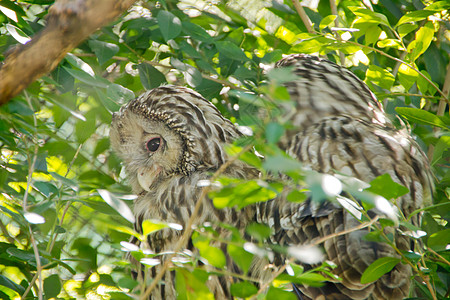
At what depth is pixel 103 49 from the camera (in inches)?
74.9


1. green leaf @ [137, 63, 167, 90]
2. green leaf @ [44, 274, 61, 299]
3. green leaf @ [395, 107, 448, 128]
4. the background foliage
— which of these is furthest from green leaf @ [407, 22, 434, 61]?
green leaf @ [44, 274, 61, 299]

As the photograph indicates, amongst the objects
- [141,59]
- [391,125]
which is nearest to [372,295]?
[391,125]

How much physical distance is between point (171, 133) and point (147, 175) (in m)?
0.22

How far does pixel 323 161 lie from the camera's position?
1725 mm

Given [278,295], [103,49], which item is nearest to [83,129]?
[103,49]

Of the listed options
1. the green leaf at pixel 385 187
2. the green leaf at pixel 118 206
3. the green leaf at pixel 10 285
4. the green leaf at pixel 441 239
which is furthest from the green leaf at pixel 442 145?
the green leaf at pixel 10 285

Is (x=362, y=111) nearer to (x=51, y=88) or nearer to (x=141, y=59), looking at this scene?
(x=141, y=59)

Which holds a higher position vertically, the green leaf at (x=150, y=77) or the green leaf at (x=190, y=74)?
the green leaf at (x=190, y=74)

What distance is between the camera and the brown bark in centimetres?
104

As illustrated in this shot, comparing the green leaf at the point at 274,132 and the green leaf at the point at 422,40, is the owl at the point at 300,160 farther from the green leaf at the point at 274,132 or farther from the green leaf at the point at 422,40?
the green leaf at the point at 274,132

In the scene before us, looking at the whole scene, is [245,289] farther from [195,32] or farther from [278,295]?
[195,32]

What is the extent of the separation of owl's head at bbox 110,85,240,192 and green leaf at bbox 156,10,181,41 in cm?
46

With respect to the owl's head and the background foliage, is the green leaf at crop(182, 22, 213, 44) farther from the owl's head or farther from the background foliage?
the owl's head

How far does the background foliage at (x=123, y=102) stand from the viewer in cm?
147
